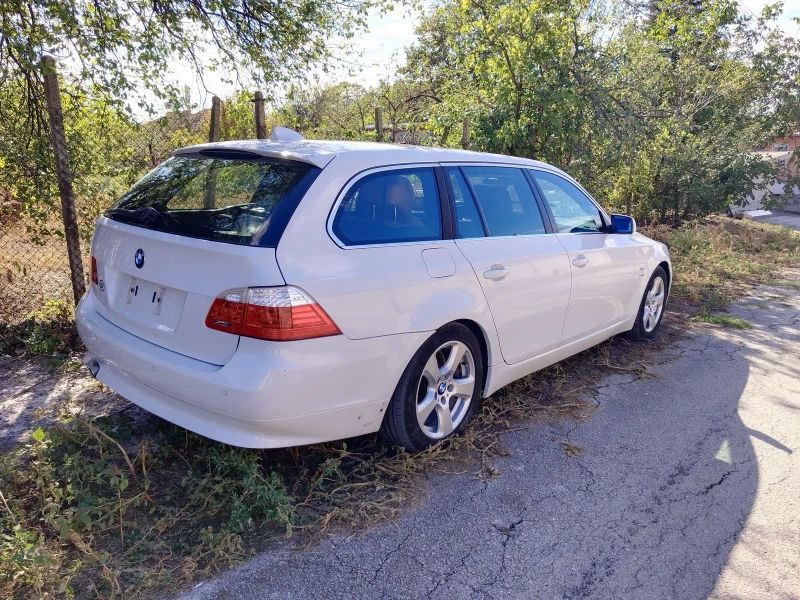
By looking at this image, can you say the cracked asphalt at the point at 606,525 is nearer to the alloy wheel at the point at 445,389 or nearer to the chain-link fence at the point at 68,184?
the alloy wheel at the point at 445,389

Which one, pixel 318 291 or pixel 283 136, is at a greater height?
pixel 283 136

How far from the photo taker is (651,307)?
5.98 meters

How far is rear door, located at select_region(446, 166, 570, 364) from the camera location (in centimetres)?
379

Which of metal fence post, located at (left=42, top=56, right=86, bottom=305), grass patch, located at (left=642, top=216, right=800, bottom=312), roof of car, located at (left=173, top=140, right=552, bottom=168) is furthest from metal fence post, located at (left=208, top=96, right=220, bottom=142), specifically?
grass patch, located at (left=642, top=216, right=800, bottom=312)

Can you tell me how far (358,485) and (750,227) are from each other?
13.6 meters

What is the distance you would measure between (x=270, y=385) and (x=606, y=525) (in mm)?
1752

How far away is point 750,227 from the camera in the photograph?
1402 centimetres

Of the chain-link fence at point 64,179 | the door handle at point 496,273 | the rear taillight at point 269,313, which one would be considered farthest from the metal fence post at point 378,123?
the rear taillight at point 269,313

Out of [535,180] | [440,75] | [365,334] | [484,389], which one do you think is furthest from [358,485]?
[440,75]

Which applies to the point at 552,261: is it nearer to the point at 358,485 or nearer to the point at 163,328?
the point at 358,485

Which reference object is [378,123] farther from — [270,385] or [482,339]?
[270,385]

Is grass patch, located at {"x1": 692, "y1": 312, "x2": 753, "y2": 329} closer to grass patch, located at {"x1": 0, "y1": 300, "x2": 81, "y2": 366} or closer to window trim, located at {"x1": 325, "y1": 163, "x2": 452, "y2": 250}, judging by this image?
window trim, located at {"x1": 325, "y1": 163, "x2": 452, "y2": 250}

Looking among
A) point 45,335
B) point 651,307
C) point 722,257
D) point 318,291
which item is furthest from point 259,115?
point 722,257

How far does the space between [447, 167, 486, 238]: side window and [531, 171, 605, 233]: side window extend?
35.2 inches
